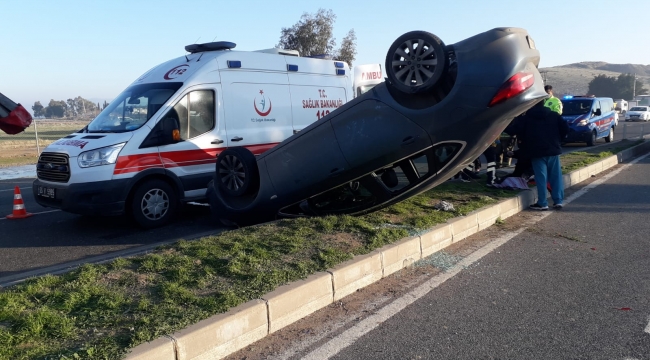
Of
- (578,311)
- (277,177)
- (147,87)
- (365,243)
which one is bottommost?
(578,311)

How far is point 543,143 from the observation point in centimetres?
823

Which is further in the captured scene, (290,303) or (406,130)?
(406,130)

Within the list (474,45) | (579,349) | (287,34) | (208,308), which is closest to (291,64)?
(474,45)

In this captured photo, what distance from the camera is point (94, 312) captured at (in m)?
3.76

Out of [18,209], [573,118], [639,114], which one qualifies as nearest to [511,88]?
[18,209]

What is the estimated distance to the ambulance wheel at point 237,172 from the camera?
6.99m

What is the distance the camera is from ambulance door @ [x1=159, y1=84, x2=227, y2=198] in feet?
25.8

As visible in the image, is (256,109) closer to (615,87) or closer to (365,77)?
(365,77)

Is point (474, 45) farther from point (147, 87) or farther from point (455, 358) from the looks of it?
point (147, 87)

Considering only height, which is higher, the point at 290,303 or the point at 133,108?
the point at 133,108

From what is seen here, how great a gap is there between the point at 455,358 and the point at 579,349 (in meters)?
0.88

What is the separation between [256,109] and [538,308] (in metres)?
5.82

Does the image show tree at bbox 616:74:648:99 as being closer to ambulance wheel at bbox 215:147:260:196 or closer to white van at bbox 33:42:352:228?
white van at bbox 33:42:352:228

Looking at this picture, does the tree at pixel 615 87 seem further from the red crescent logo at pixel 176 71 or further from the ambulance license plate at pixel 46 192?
the ambulance license plate at pixel 46 192
